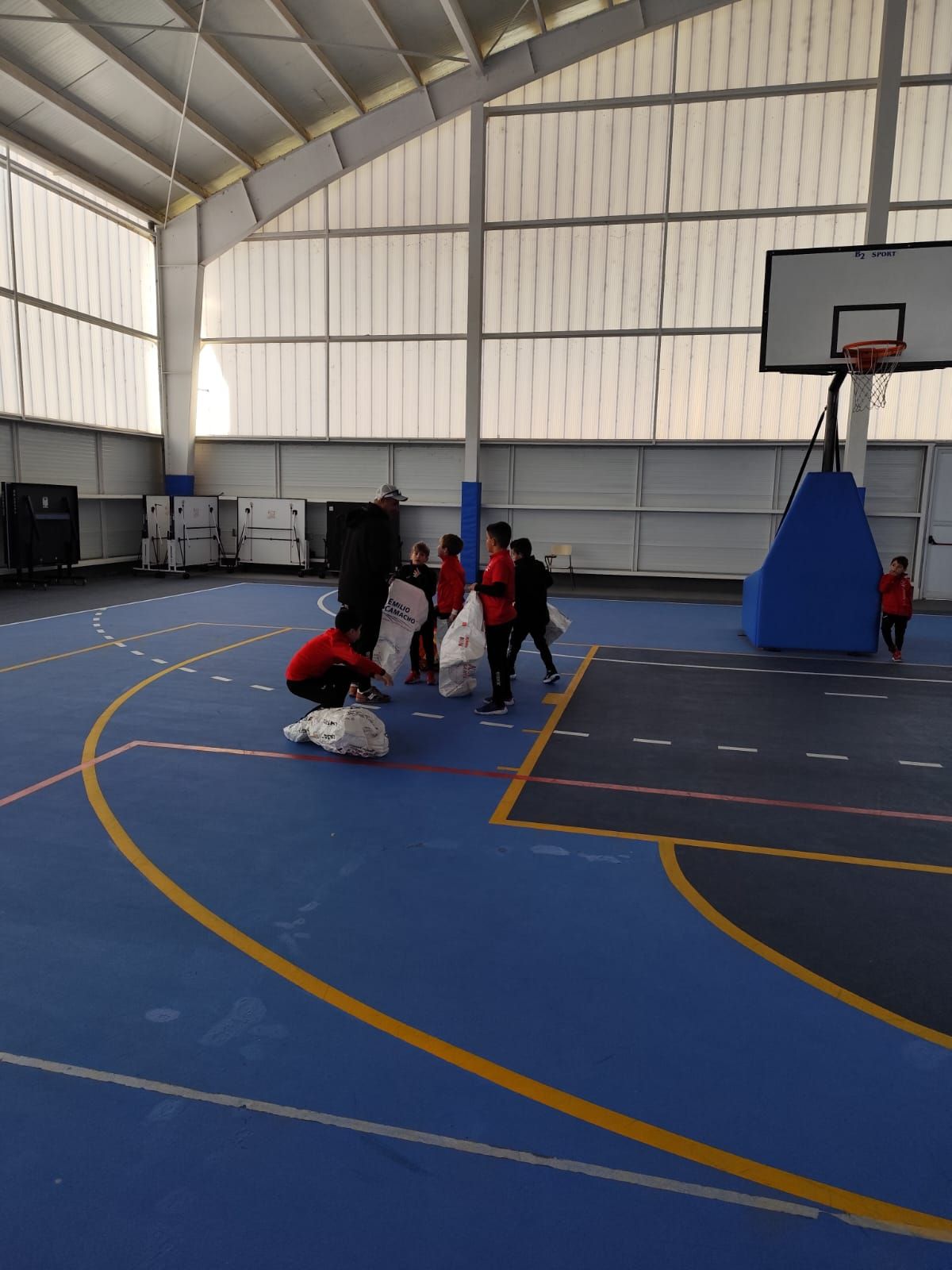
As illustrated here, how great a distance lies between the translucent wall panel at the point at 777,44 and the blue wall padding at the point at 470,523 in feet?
37.3

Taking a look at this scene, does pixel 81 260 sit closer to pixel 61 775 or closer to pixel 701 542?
pixel 701 542

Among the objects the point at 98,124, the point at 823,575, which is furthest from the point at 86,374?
the point at 823,575

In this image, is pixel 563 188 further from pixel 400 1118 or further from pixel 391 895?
pixel 400 1118

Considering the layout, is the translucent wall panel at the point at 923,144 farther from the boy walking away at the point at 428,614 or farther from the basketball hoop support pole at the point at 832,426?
the boy walking away at the point at 428,614

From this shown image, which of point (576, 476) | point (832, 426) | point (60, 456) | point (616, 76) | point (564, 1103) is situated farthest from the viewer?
point (576, 476)

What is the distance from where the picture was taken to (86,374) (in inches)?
860

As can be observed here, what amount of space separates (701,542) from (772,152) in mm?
9966

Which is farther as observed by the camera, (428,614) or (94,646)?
(94,646)

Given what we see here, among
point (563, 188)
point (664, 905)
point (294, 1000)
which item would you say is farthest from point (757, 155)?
point (294, 1000)

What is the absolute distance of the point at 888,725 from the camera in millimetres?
8758

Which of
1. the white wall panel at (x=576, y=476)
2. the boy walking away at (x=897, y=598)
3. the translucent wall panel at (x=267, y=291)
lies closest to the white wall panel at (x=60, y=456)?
the translucent wall panel at (x=267, y=291)

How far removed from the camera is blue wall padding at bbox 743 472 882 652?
481 inches

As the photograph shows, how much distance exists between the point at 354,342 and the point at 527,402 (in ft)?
18.0

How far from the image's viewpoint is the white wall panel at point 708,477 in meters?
21.6
